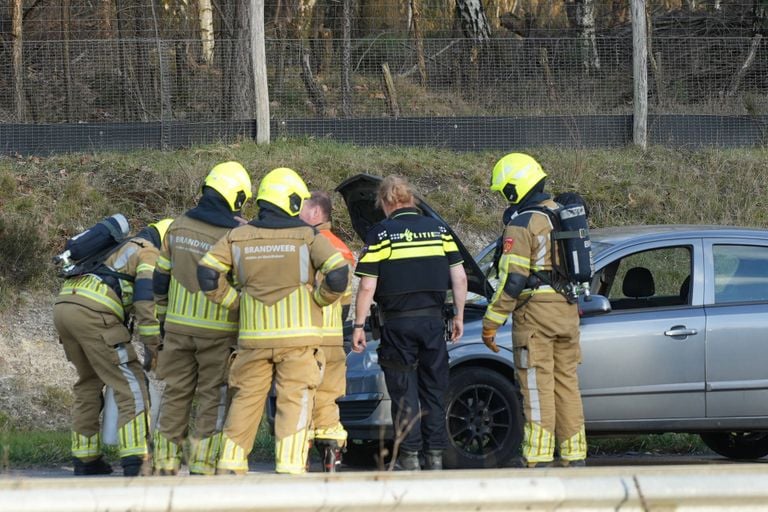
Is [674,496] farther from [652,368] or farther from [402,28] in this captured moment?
[402,28]

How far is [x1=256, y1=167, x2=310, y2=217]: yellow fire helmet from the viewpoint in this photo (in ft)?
21.2

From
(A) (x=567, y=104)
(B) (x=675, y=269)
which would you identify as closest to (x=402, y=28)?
(A) (x=567, y=104)

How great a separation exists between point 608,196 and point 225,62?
220 inches

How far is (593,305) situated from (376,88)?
9397 millimetres

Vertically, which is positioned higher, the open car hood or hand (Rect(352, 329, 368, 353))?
the open car hood

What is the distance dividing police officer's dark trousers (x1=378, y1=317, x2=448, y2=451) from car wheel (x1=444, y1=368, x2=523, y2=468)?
0.32m

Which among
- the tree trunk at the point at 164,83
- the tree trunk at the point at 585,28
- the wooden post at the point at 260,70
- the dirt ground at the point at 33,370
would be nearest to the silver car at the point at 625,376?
the dirt ground at the point at 33,370

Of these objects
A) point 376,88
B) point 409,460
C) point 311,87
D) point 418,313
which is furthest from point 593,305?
point 376,88

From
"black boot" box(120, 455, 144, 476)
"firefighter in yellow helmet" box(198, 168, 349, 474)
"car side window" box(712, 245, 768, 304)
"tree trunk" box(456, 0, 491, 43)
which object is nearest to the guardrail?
"firefighter in yellow helmet" box(198, 168, 349, 474)

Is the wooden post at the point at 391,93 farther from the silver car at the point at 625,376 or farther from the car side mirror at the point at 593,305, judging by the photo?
the car side mirror at the point at 593,305

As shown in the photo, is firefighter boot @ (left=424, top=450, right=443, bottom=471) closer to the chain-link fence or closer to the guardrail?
the guardrail

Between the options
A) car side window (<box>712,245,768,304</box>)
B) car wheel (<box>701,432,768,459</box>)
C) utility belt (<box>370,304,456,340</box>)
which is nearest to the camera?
utility belt (<box>370,304,456,340</box>)

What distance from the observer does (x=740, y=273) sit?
8.13 metres

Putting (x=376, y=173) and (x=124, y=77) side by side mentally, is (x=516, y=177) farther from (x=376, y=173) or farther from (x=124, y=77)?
(x=124, y=77)
